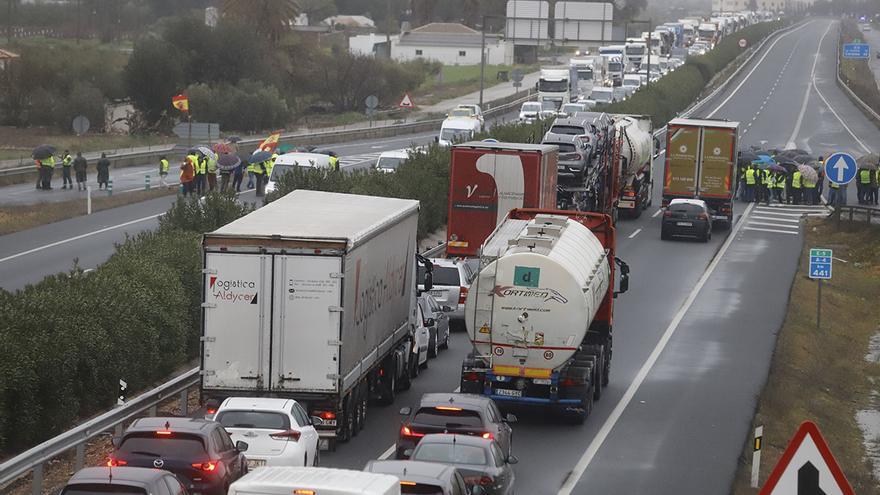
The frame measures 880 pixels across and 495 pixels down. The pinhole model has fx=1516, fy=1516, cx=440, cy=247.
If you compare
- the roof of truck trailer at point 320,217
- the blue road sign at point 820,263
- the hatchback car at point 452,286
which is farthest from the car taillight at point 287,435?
the blue road sign at point 820,263

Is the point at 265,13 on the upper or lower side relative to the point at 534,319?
upper

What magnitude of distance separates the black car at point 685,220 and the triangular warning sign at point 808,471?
4353cm

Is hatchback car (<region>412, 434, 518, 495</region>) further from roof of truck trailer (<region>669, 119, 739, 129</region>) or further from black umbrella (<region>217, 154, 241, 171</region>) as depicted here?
black umbrella (<region>217, 154, 241, 171</region>)

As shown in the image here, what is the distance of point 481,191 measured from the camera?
3719 centimetres

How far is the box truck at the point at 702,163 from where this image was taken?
54.2 meters

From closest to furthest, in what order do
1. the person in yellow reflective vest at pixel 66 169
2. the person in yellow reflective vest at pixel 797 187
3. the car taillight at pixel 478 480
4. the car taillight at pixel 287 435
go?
the car taillight at pixel 478 480
the car taillight at pixel 287 435
the person in yellow reflective vest at pixel 66 169
the person in yellow reflective vest at pixel 797 187

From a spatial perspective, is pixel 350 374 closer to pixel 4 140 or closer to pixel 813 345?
pixel 813 345

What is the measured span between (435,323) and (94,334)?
929 centimetres

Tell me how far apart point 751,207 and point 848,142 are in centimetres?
2940

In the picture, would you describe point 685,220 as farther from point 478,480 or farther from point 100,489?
point 100,489

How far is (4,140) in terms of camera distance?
7600 centimetres

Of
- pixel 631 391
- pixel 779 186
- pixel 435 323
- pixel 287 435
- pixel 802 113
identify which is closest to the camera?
pixel 287 435

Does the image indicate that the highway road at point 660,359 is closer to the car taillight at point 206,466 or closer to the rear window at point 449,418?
the rear window at point 449,418

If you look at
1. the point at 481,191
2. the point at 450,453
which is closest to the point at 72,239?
the point at 481,191
